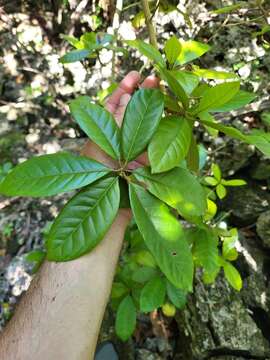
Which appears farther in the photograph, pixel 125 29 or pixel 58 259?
pixel 125 29

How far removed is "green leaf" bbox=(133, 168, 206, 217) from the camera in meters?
0.77

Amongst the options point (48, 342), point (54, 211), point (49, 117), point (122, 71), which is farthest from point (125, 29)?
point (48, 342)

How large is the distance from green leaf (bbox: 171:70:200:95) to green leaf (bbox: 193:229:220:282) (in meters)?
0.57

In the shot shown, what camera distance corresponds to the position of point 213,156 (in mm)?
2371

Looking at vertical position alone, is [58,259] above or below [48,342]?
above

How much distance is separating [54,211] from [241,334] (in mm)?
1403

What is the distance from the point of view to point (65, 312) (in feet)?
3.05

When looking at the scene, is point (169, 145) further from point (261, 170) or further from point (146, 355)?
point (261, 170)

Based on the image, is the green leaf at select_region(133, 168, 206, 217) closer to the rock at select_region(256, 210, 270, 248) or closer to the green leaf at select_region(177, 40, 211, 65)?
the green leaf at select_region(177, 40, 211, 65)

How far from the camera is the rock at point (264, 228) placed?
2131mm

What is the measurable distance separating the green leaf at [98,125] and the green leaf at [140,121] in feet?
0.11

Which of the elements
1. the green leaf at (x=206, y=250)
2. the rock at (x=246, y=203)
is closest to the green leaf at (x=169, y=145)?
the green leaf at (x=206, y=250)

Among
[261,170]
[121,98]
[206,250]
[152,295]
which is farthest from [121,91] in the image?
[261,170]

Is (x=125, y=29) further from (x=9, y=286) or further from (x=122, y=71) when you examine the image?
(x=9, y=286)
